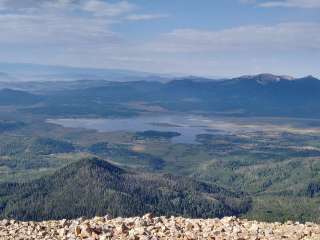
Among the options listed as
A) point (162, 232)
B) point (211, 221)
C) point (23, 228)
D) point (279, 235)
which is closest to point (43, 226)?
point (23, 228)

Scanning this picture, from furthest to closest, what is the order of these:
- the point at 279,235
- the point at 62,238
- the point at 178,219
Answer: the point at 178,219, the point at 279,235, the point at 62,238

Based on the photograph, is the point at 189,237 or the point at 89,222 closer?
the point at 189,237

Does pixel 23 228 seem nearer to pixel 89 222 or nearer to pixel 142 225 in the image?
pixel 89 222

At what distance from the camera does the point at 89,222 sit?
43.8 metres

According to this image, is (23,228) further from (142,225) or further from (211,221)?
(211,221)

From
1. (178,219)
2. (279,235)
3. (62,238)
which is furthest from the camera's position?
(178,219)

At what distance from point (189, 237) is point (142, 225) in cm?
521

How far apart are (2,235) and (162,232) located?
34.1ft

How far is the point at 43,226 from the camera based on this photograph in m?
43.4

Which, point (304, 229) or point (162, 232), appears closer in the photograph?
point (162, 232)

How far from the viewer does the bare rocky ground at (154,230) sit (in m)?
39.4

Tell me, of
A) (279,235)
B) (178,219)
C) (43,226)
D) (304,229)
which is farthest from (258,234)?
(43,226)

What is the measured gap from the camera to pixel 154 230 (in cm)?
4109

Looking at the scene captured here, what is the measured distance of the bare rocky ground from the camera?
129ft
